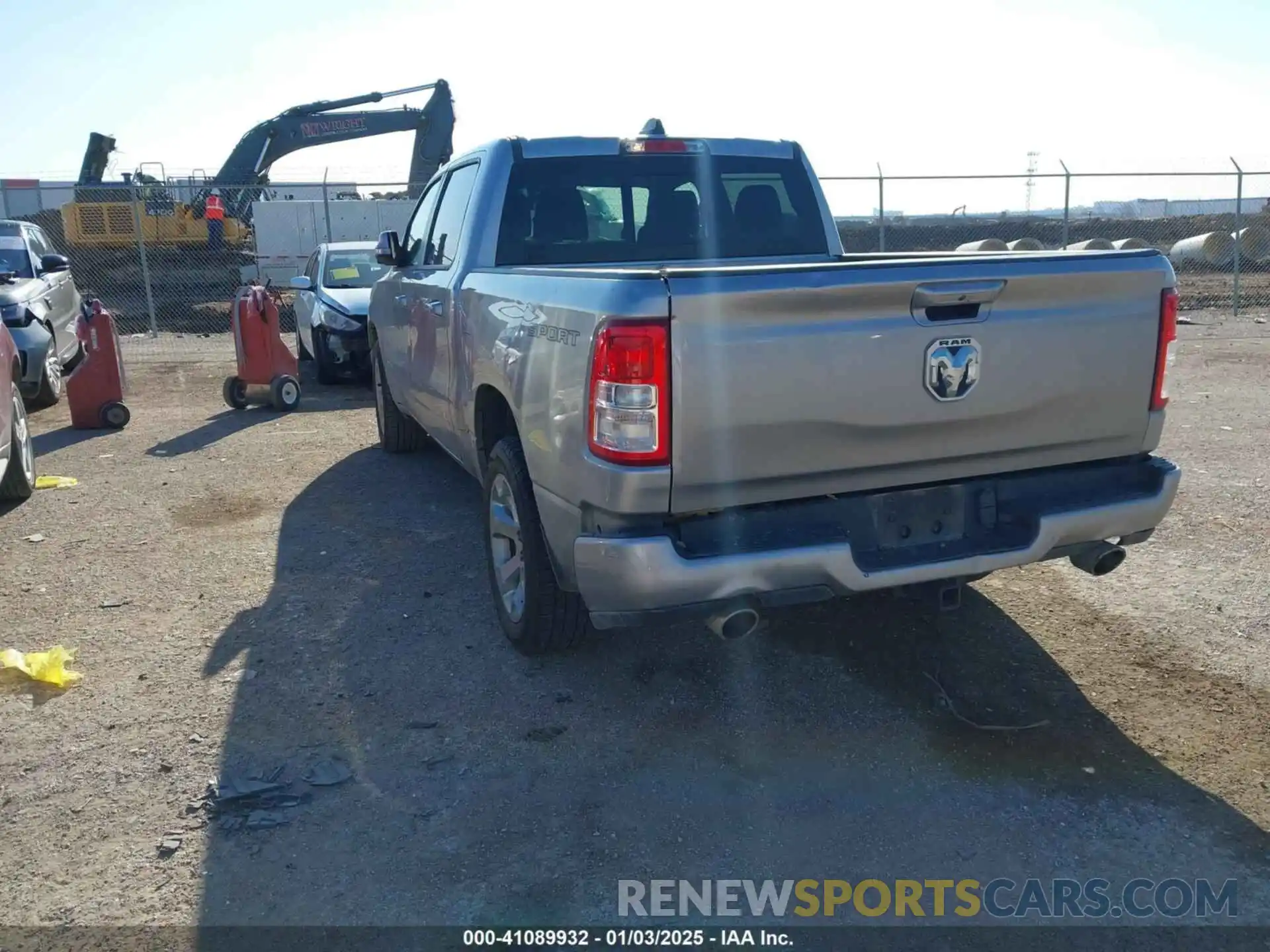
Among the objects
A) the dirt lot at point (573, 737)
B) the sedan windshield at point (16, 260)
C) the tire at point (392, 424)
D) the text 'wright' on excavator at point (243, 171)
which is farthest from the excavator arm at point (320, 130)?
the dirt lot at point (573, 737)

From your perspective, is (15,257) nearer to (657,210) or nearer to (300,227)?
(657,210)

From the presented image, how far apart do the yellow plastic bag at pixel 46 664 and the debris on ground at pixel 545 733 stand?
1.99 m

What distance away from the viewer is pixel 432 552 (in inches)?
235

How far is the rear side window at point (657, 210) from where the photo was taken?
16.8 feet

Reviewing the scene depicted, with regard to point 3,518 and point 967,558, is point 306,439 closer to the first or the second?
point 3,518

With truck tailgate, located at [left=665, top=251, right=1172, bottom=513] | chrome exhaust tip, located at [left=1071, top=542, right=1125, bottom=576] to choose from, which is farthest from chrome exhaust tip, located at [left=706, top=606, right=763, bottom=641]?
chrome exhaust tip, located at [left=1071, top=542, right=1125, bottom=576]

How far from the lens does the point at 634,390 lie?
3205 millimetres

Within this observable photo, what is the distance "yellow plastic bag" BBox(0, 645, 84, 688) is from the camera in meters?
4.37

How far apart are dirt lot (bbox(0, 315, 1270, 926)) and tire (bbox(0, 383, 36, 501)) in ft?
3.49

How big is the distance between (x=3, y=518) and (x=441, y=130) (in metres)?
18.5

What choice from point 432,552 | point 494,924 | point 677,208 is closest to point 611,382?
point 494,924

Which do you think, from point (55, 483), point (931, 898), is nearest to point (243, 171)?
point (55, 483)

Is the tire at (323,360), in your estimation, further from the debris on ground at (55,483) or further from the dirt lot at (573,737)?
the dirt lot at (573,737)

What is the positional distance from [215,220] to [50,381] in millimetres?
15582
